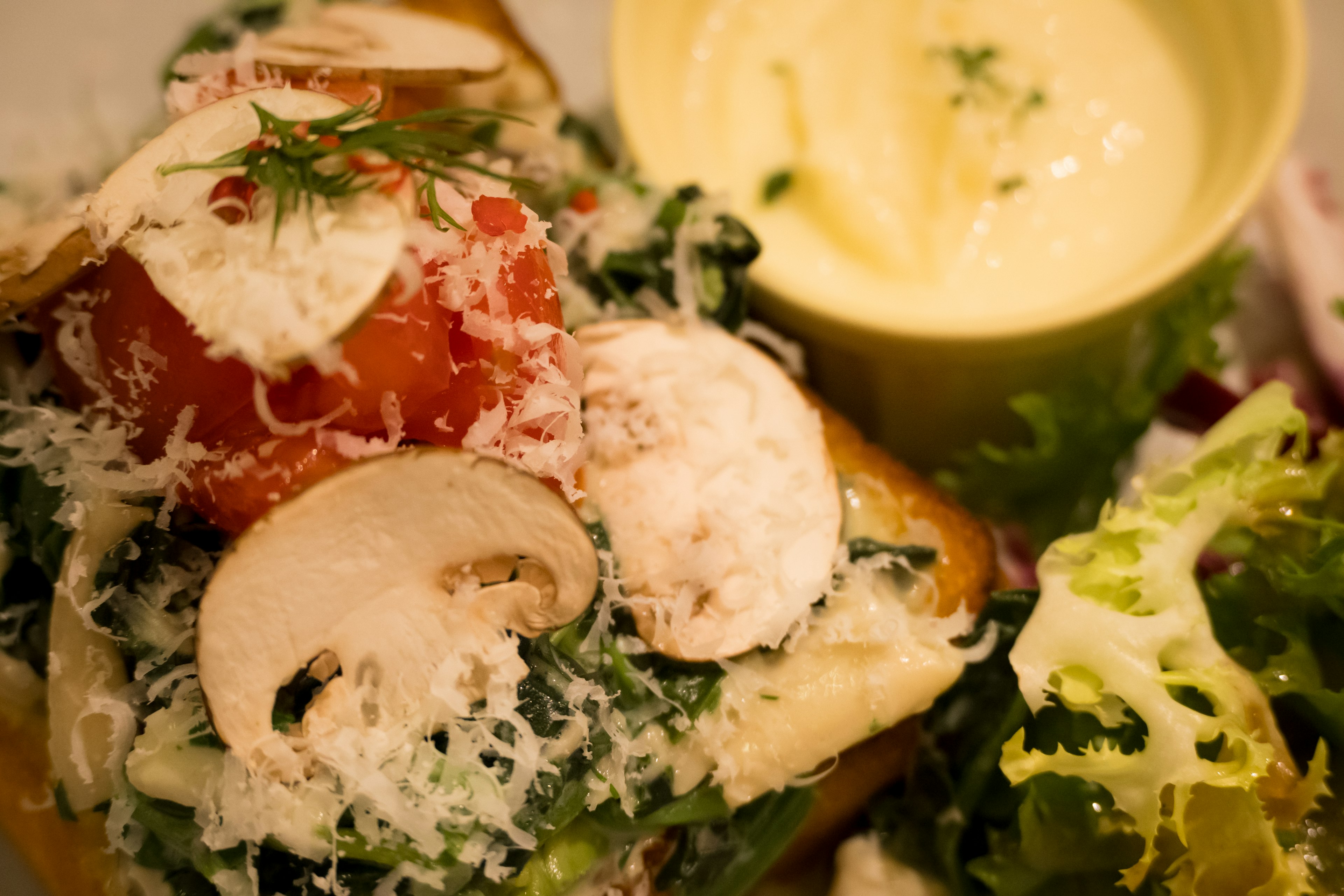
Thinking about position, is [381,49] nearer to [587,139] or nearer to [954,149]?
[587,139]

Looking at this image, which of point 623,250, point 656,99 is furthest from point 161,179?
point 656,99

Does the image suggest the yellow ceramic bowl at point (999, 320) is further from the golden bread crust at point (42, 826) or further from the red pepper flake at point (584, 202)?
the golden bread crust at point (42, 826)

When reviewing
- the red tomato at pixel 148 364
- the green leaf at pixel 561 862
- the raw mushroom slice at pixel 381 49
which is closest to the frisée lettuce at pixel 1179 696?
the green leaf at pixel 561 862

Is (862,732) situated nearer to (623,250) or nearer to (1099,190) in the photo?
(623,250)

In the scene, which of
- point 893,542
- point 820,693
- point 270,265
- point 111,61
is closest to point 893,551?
point 893,542

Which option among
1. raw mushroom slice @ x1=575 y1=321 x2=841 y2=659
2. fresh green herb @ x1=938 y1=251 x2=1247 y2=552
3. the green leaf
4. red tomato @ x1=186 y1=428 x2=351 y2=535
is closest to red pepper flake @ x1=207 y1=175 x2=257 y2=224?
red tomato @ x1=186 y1=428 x2=351 y2=535

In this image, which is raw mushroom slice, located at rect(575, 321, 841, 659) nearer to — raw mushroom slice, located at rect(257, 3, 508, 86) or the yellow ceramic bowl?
the yellow ceramic bowl

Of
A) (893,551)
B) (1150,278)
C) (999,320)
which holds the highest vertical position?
(1150,278)
